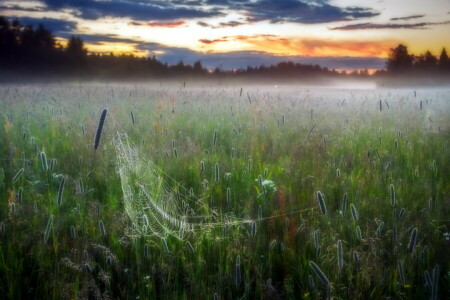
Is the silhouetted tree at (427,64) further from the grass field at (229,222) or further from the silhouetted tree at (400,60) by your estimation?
the grass field at (229,222)

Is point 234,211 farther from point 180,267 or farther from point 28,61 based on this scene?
point 28,61

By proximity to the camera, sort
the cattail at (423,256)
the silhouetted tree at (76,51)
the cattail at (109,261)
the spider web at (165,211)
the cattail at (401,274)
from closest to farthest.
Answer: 1. the cattail at (401,274)
2. the cattail at (109,261)
3. the cattail at (423,256)
4. the spider web at (165,211)
5. the silhouetted tree at (76,51)

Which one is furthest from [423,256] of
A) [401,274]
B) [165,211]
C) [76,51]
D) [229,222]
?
[76,51]

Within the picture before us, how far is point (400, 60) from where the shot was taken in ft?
185

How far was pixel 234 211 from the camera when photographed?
3.49m

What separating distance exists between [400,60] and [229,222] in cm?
6035

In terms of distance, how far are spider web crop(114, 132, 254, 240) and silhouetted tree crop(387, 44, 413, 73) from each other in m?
58.8

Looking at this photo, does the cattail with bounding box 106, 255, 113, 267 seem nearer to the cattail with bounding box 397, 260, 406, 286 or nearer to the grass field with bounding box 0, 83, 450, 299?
the grass field with bounding box 0, 83, 450, 299

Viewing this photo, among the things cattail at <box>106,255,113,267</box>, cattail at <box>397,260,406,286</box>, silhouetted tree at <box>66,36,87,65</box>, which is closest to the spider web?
cattail at <box>106,255,113,267</box>

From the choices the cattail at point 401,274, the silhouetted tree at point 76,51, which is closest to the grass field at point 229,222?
the cattail at point 401,274

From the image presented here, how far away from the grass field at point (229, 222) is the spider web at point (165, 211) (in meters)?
0.02

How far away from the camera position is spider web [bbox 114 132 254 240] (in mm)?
3078

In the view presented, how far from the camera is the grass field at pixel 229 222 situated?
95.0 inches

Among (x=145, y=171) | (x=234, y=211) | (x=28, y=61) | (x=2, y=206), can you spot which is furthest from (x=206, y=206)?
(x=28, y=61)
